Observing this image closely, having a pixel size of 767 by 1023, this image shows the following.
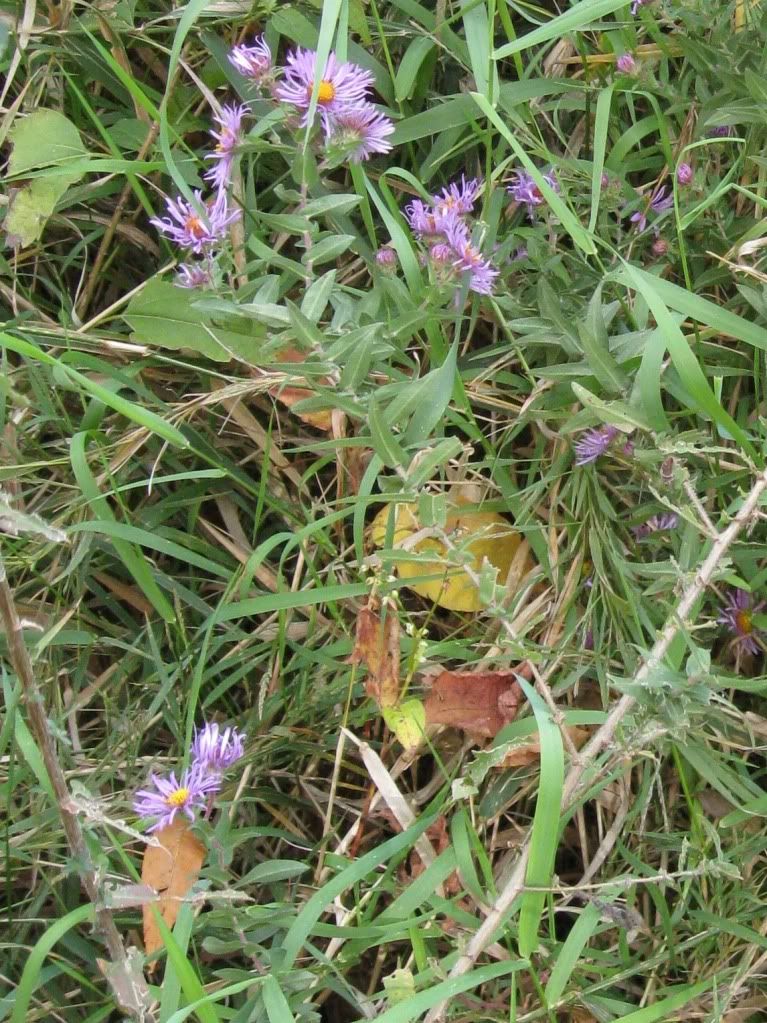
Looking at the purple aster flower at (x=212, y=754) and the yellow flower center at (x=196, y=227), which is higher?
the yellow flower center at (x=196, y=227)

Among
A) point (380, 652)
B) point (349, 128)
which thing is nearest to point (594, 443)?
point (380, 652)

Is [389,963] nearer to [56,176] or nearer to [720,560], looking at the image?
[720,560]

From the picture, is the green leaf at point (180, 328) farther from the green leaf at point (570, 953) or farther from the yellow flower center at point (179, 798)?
the green leaf at point (570, 953)

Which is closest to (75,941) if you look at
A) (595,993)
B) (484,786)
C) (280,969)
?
(280,969)

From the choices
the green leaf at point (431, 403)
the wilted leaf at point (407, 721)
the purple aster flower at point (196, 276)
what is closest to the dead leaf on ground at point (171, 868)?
the wilted leaf at point (407, 721)

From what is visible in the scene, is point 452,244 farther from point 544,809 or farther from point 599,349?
point 544,809

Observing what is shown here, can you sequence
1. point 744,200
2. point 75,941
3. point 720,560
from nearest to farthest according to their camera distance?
point 720,560 → point 75,941 → point 744,200
